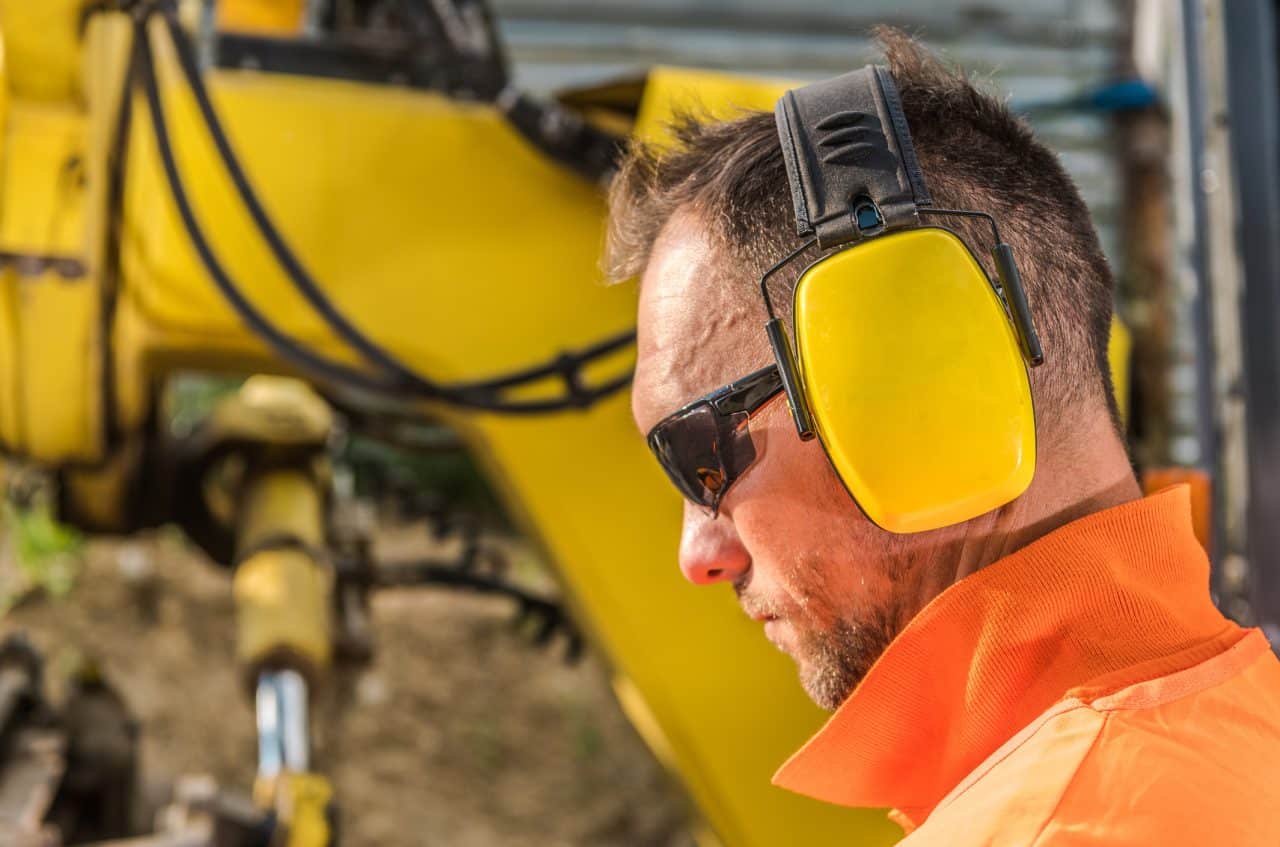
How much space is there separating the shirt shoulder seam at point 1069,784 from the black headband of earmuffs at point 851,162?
13.7 inches

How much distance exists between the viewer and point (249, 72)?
2.18 m

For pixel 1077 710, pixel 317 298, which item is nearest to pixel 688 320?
pixel 1077 710

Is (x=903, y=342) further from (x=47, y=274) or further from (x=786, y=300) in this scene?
(x=47, y=274)

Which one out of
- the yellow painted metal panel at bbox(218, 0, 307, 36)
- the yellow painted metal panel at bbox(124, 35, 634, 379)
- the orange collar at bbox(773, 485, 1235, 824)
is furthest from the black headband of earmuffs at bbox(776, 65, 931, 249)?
the yellow painted metal panel at bbox(218, 0, 307, 36)

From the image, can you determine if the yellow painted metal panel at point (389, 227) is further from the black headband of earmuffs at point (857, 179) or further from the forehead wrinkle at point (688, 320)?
the black headband of earmuffs at point (857, 179)

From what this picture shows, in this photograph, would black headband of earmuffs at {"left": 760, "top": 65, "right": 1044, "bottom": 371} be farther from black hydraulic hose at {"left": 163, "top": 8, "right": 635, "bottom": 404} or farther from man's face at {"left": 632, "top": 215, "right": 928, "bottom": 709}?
black hydraulic hose at {"left": 163, "top": 8, "right": 635, "bottom": 404}

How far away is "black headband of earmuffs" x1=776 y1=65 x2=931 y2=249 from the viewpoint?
0.95 m

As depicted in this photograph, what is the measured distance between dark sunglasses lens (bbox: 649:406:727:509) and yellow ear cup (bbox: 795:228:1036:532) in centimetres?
13

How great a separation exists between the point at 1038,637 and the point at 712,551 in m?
0.30

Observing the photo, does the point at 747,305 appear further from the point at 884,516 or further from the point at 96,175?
the point at 96,175

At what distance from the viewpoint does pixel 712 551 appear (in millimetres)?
1137

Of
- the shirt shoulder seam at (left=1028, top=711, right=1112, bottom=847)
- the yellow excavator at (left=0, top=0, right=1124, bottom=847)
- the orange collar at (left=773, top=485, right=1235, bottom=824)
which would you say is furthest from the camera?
the yellow excavator at (left=0, top=0, right=1124, bottom=847)

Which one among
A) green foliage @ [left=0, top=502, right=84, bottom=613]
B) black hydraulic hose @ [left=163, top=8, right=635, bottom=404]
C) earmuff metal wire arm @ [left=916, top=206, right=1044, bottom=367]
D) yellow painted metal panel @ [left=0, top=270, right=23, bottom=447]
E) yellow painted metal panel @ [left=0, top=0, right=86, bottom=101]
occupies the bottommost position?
green foliage @ [left=0, top=502, right=84, bottom=613]

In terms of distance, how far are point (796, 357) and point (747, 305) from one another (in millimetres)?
66
